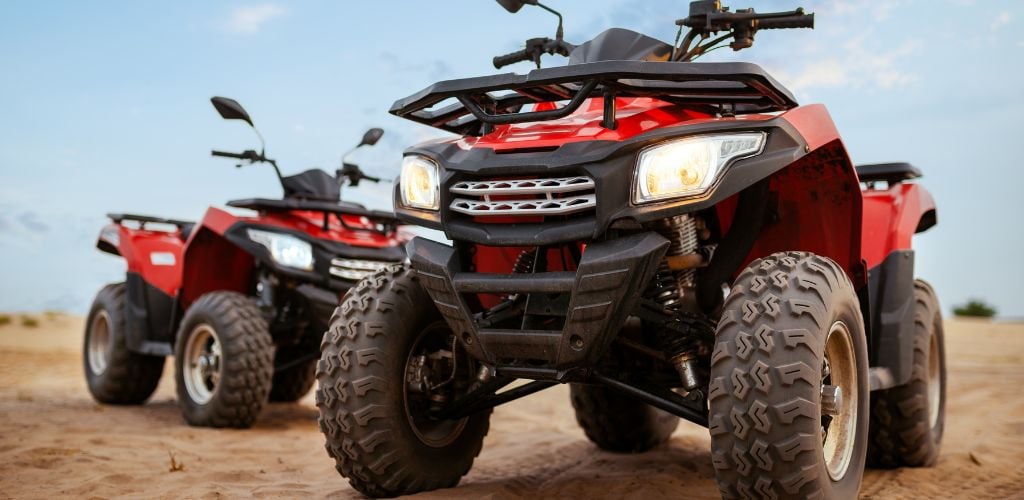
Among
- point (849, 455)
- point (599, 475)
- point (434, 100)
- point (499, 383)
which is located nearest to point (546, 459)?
point (599, 475)

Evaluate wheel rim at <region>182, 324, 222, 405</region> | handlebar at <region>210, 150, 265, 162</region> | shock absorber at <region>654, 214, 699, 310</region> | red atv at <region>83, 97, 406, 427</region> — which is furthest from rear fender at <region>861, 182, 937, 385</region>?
handlebar at <region>210, 150, 265, 162</region>

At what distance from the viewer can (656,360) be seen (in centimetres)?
390

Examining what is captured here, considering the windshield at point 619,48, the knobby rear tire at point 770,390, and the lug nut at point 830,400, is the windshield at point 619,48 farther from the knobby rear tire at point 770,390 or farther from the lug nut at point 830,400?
the lug nut at point 830,400

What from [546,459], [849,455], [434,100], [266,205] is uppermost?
[434,100]

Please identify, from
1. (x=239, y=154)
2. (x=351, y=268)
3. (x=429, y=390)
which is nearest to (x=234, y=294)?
(x=351, y=268)

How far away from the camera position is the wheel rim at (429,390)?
148 inches

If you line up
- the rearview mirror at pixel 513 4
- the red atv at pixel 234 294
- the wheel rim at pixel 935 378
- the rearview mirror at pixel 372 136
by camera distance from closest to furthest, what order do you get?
the rearview mirror at pixel 513 4 < the wheel rim at pixel 935 378 < the red atv at pixel 234 294 < the rearview mirror at pixel 372 136

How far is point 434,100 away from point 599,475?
7.05 ft

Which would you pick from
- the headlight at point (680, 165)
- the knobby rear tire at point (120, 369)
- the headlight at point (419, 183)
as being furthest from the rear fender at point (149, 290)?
the headlight at point (680, 165)

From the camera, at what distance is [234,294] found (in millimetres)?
6652

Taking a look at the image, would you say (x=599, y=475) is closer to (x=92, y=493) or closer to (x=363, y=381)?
(x=363, y=381)

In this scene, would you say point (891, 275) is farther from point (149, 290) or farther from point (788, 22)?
point (149, 290)

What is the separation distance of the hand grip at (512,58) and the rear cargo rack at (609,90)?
107cm

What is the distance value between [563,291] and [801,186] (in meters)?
1.30
